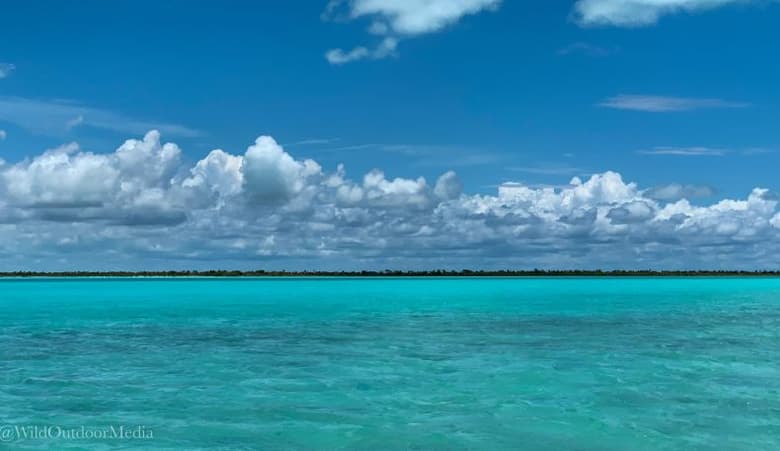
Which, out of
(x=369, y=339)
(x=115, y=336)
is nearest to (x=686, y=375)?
(x=369, y=339)

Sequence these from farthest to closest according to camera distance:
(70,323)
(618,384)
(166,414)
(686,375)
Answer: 1. (70,323)
2. (686,375)
3. (618,384)
4. (166,414)

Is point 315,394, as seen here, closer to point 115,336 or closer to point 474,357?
point 474,357

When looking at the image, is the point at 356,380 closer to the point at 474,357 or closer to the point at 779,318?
the point at 474,357

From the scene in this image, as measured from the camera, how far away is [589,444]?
13023 millimetres

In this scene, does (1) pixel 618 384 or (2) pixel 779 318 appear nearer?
(1) pixel 618 384

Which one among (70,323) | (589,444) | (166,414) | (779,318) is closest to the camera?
(589,444)

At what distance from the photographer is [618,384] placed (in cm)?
1875

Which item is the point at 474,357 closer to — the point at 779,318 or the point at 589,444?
the point at 589,444

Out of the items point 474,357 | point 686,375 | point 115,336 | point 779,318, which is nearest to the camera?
point 686,375

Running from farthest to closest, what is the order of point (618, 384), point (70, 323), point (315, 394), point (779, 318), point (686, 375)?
point (779, 318) → point (70, 323) → point (686, 375) → point (618, 384) → point (315, 394)

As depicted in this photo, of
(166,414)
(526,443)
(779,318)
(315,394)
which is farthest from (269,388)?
(779,318)

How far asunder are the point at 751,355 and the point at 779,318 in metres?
21.7

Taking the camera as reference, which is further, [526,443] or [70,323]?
[70,323]

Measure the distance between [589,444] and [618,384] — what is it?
20.3 feet
